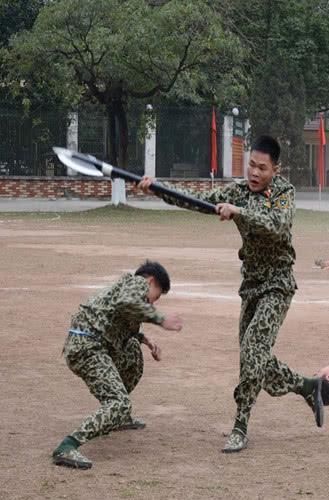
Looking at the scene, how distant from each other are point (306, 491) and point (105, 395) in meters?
1.36

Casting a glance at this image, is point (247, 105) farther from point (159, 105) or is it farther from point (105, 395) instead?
point (105, 395)

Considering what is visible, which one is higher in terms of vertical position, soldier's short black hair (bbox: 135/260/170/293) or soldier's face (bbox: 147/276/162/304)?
soldier's short black hair (bbox: 135/260/170/293)

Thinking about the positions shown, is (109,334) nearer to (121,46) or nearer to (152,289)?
(152,289)

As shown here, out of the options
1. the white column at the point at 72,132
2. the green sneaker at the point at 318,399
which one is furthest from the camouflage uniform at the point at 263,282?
the white column at the point at 72,132

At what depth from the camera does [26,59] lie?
1522 inches

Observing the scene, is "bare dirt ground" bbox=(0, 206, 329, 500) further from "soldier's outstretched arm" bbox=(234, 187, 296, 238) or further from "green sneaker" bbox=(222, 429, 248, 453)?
"soldier's outstretched arm" bbox=(234, 187, 296, 238)

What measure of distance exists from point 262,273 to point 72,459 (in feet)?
5.32

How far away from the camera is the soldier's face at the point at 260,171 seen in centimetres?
782

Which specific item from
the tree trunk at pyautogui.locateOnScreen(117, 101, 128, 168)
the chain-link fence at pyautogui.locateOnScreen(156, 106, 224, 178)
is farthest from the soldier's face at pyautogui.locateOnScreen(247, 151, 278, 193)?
the chain-link fence at pyautogui.locateOnScreen(156, 106, 224, 178)

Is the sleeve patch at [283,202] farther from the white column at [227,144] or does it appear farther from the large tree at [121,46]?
the white column at [227,144]

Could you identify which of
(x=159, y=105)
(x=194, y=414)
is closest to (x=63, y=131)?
(x=159, y=105)

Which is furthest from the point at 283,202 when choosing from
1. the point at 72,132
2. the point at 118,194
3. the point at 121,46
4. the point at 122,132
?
the point at 72,132

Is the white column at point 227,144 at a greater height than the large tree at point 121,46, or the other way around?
the large tree at point 121,46

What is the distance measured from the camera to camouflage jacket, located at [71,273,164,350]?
7426 mm
